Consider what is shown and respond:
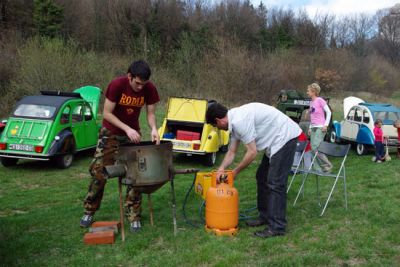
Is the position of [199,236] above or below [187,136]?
below

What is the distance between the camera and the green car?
9773 mm

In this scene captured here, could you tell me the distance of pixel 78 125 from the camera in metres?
11.0

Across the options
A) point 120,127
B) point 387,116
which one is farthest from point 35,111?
point 387,116

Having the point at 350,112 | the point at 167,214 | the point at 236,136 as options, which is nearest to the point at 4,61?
the point at 350,112

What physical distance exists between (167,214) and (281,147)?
209cm

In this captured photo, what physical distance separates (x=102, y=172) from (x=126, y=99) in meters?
0.94

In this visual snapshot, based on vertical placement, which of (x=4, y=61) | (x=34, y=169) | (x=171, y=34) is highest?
(x=171, y=34)

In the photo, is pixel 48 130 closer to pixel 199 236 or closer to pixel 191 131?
pixel 191 131

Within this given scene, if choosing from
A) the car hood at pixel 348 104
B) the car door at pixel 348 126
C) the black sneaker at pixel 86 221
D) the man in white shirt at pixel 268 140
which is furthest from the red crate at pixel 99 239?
the car hood at pixel 348 104

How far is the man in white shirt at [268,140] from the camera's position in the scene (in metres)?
4.70

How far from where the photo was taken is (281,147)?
4.92 m

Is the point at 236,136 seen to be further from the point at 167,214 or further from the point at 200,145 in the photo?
the point at 200,145

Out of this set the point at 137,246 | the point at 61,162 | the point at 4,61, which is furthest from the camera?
the point at 4,61

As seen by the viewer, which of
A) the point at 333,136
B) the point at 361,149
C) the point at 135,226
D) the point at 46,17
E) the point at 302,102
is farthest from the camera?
the point at 46,17
